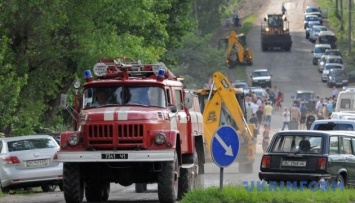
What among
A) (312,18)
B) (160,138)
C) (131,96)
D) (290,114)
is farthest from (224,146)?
(312,18)

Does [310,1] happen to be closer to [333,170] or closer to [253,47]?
[253,47]

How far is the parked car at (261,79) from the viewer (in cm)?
8288

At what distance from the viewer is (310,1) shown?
128m

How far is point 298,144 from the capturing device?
77.4ft

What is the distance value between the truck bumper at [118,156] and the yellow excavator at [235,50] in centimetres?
6796

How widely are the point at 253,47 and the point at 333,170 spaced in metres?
81.2

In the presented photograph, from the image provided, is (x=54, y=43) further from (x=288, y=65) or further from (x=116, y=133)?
(x=288, y=65)

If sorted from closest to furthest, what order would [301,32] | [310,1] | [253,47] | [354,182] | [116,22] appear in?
[354,182] < [116,22] < [253,47] < [301,32] < [310,1]

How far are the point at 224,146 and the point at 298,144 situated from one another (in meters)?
4.35

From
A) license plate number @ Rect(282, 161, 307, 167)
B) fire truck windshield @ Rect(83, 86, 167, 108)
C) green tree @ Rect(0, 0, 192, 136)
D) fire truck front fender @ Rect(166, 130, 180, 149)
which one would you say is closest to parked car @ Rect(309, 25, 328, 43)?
green tree @ Rect(0, 0, 192, 136)

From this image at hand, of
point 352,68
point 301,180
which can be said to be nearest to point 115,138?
point 301,180

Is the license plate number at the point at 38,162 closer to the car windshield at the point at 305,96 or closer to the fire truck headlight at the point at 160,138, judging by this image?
the fire truck headlight at the point at 160,138

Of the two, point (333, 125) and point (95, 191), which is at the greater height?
point (333, 125)

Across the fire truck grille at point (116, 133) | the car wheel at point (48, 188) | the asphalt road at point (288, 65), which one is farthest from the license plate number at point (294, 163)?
the asphalt road at point (288, 65)
